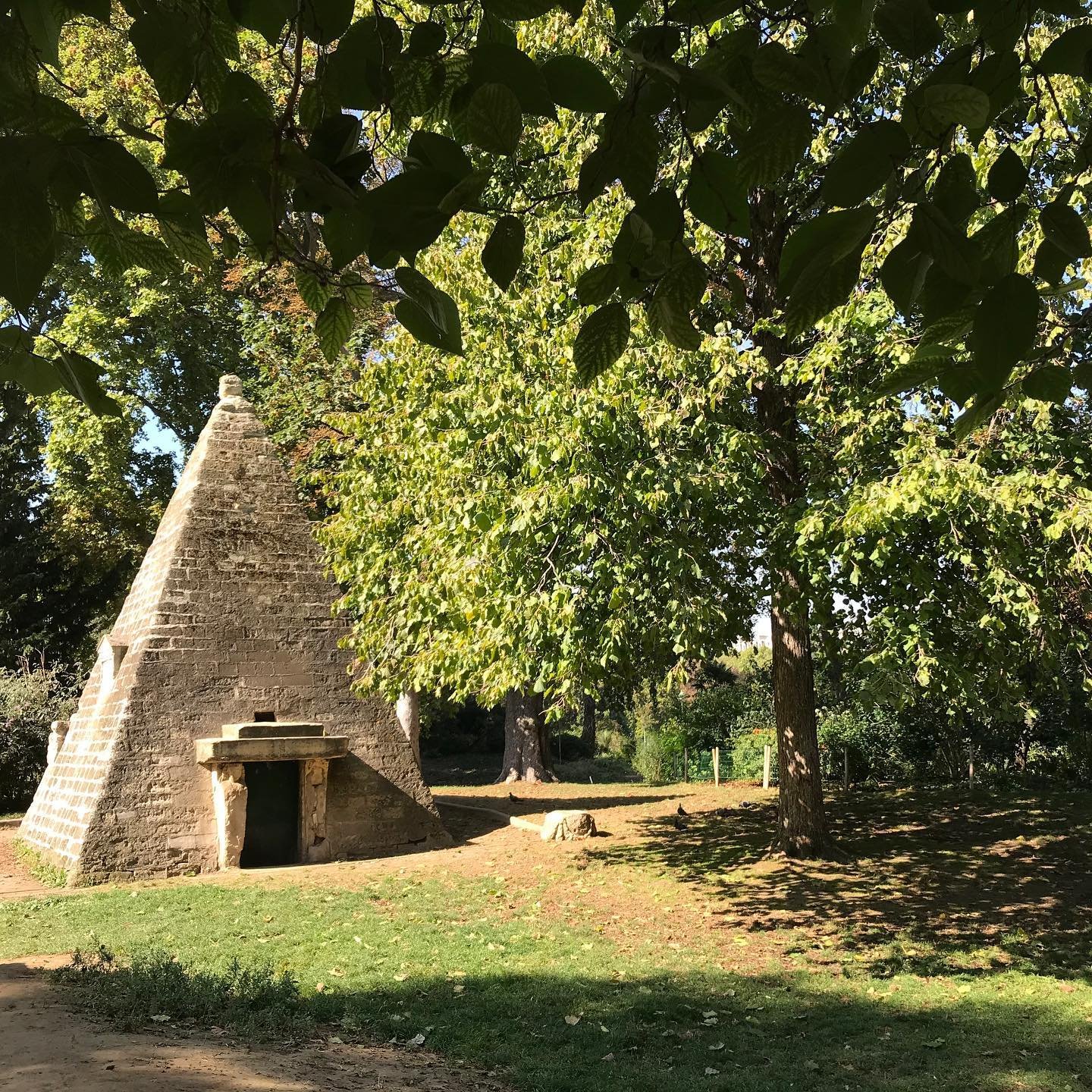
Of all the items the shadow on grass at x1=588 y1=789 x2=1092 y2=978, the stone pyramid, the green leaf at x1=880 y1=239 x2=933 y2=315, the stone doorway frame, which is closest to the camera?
the green leaf at x1=880 y1=239 x2=933 y2=315

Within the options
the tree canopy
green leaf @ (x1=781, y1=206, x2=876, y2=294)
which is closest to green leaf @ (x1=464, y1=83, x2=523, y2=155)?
the tree canopy

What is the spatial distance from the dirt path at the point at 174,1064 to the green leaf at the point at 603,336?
400 cm

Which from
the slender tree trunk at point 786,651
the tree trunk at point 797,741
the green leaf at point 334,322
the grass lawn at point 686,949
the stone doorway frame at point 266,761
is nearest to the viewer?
the green leaf at point 334,322

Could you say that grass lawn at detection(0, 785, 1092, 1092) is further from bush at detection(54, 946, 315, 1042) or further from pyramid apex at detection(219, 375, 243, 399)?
Result: pyramid apex at detection(219, 375, 243, 399)

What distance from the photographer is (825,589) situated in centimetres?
1015

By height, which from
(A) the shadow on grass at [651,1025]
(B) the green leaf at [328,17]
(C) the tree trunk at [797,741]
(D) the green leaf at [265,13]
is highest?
(D) the green leaf at [265,13]

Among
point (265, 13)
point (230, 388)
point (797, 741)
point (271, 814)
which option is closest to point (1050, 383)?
point (265, 13)

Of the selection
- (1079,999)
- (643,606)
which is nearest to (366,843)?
(643,606)

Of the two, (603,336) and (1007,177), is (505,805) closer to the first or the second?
(603,336)

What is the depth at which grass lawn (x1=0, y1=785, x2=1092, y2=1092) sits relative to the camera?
6285 millimetres

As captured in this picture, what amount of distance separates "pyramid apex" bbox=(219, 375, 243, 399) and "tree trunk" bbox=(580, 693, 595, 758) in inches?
704

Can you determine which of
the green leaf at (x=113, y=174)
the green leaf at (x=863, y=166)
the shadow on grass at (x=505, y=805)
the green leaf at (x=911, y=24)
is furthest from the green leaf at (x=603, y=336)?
the shadow on grass at (x=505, y=805)

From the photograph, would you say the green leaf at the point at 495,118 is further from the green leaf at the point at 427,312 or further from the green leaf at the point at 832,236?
the green leaf at the point at 832,236

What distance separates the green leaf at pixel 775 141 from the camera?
1816 millimetres
